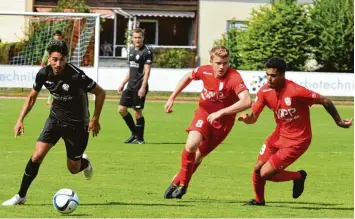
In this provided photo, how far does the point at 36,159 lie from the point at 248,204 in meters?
2.60

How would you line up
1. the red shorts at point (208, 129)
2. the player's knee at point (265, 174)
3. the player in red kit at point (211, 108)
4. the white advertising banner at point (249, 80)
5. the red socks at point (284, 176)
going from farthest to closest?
the white advertising banner at point (249, 80), the red shorts at point (208, 129), the player in red kit at point (211, 108), the red socks at point (284, 176), the player's knee at point (265, 174)

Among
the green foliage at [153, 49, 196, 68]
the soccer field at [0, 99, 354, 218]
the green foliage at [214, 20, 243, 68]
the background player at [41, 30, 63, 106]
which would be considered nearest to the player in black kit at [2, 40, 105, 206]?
the soccer field at [0, 99, 354, 218]

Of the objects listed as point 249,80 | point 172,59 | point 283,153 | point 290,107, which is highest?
point 290,107

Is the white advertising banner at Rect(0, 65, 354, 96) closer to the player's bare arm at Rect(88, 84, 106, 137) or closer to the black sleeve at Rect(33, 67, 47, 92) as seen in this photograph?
the player's bare arm at Rect(88, 84, 106, 137)

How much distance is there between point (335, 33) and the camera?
144 feet

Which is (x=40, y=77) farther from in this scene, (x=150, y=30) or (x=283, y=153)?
(x=150, y=30)

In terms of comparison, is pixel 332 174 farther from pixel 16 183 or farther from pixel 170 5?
pixel 170 5

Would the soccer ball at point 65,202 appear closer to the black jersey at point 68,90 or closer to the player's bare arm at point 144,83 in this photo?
the black jersey at point 68,90

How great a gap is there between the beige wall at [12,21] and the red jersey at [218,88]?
3203 centimetres

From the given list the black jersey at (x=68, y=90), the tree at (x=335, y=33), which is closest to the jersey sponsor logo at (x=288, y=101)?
the black jersey at (x=68, y=90)

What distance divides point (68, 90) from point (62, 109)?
295 mm

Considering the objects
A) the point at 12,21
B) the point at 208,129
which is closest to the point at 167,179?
the point at 208,129

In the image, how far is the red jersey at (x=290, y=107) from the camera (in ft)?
37.1

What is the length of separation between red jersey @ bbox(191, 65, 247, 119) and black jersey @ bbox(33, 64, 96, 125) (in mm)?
1601
